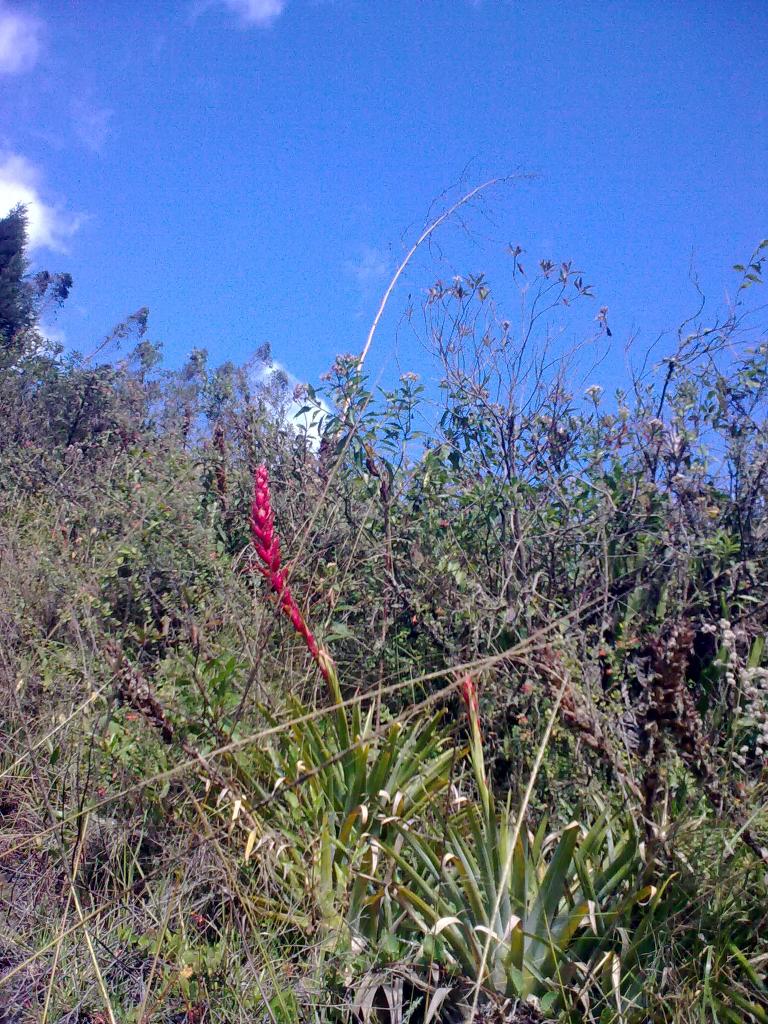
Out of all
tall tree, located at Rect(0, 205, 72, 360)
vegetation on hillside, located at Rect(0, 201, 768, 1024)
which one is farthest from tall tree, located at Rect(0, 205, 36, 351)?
vegetation on hillside, located at Rect(0, 201, 768, 1024)

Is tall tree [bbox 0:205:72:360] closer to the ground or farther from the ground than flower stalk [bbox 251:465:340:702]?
farther from the ground

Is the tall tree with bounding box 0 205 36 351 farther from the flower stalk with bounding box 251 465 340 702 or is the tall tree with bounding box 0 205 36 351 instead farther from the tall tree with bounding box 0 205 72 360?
the flower stalk with bounding box 251 465 340 702

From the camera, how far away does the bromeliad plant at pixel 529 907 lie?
2.30 meters

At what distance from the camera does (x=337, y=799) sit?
118 inches

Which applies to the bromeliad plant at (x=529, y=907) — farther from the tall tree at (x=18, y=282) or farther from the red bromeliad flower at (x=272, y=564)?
the tall tree at (x=18, y=282)

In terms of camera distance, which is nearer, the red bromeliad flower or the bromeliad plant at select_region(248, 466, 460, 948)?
the bromeliad plant at select_region(248, 466, 460, 948)

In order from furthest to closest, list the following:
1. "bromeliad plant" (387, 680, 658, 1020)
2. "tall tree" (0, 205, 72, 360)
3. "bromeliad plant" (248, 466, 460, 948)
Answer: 1. "tall tree" (0, 205, 72, 360)
2. "bromeliad plant" (248, 466, 460, 948)
3. "bromeliad plant" (387, 680, 658, 1020)

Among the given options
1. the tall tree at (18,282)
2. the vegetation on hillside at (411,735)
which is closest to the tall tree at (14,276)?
the tall tree at (18,282)

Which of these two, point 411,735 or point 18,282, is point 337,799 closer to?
point 411,735

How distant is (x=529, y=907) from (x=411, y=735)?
2.54ft

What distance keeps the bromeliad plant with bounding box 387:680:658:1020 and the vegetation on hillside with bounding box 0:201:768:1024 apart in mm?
11

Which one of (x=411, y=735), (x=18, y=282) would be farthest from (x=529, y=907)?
(x=18, y=282)

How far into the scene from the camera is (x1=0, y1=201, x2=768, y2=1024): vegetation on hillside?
2309mm

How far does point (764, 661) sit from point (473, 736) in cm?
141
